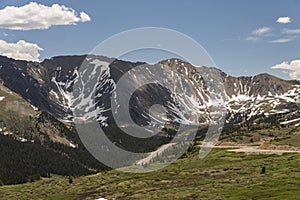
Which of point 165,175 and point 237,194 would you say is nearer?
point 237,194

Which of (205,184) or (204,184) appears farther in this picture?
(204,184)

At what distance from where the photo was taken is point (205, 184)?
112m

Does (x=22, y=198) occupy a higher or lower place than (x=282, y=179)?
lower

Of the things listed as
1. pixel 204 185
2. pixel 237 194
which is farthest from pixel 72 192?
pixel 237 194

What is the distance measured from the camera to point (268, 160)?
464ft

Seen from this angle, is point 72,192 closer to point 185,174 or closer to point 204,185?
point 185,174

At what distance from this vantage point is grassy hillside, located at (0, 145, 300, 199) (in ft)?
298

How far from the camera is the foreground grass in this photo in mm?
90688

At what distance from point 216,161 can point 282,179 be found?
6199cm

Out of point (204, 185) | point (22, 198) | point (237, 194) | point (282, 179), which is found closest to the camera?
point (237, 194)

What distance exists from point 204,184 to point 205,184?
1.63ft

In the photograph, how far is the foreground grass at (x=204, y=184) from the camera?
3570 inches

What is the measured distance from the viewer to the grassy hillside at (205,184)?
298 ft

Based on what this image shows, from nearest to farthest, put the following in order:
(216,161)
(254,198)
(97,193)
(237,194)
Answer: (254,198)
(237,194)
(97,193)
(216,161)
